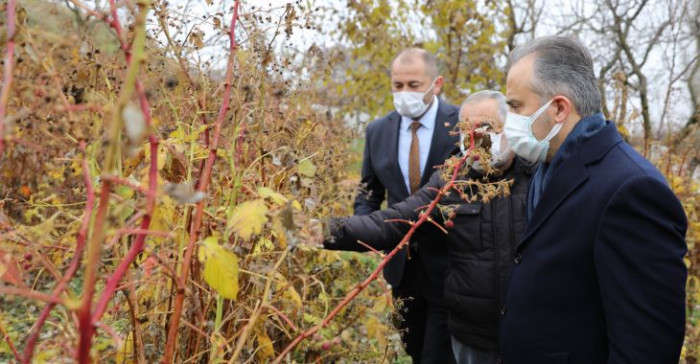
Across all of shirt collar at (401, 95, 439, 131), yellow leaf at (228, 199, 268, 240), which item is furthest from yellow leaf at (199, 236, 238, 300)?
shirt collar at (401, 95, 439, 131)

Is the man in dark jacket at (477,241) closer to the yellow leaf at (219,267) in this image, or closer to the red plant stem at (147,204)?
the yellow leaf at (219,267)

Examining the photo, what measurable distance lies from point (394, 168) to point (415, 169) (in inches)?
5.3

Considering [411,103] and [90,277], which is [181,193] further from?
[411,103]

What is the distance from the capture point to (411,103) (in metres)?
3.64

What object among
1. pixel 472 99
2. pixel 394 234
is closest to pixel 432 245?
pixel 394 234

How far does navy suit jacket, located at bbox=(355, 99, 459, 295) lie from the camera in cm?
312

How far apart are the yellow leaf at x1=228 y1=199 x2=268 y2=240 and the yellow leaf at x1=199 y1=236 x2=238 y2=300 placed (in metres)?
Answer: 0.10

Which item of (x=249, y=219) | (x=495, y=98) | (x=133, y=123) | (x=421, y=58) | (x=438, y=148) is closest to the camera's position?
(x=133, y=123)

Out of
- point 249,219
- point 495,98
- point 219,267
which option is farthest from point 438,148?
point 219,267

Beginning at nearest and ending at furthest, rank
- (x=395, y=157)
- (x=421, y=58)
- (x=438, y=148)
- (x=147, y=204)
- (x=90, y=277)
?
(x=90, y=277) < (x=147, y=204) < (x=438, y=148) < (x=395, y=157) < (x=421, y=58)

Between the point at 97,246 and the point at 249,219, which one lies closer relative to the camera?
the point at 97,246

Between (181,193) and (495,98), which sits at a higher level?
(495,98)

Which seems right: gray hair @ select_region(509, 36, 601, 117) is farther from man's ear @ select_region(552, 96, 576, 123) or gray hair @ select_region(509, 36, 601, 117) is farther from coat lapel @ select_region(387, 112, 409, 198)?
coat lapel @ select_region(387, 112, 409, 198)

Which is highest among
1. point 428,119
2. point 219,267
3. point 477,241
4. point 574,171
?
point 428,119
